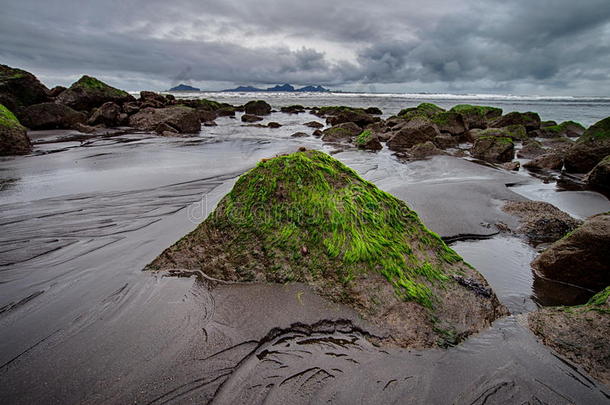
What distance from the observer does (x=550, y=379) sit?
220cm

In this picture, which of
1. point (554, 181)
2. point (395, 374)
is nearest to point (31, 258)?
point (395, 374)

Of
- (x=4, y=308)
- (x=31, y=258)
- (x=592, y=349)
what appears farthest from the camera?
(x=31, y=258)

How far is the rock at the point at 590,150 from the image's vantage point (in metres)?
9.48

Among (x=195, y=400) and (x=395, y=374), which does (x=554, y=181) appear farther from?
(x=195, y=400)

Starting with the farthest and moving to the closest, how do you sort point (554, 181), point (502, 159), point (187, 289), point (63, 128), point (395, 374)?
point (63, 128) → point (502, 159) → point (554, 181) → point (187, 289) → point (395, 374)

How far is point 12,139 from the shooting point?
31.9 feet

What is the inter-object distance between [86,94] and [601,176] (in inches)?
1075

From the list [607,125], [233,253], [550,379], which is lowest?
[550,379]

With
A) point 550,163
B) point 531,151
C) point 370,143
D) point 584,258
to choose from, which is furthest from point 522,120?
point 584,258

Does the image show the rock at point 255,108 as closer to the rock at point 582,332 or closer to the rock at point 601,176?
the rock at point 601,176

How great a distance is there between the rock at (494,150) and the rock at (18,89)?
21.9 meters

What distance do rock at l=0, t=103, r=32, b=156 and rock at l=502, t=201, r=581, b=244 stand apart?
1386cm

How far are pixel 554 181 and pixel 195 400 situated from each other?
35.0 ft

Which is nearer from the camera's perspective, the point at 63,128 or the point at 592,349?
the point at 592,349
